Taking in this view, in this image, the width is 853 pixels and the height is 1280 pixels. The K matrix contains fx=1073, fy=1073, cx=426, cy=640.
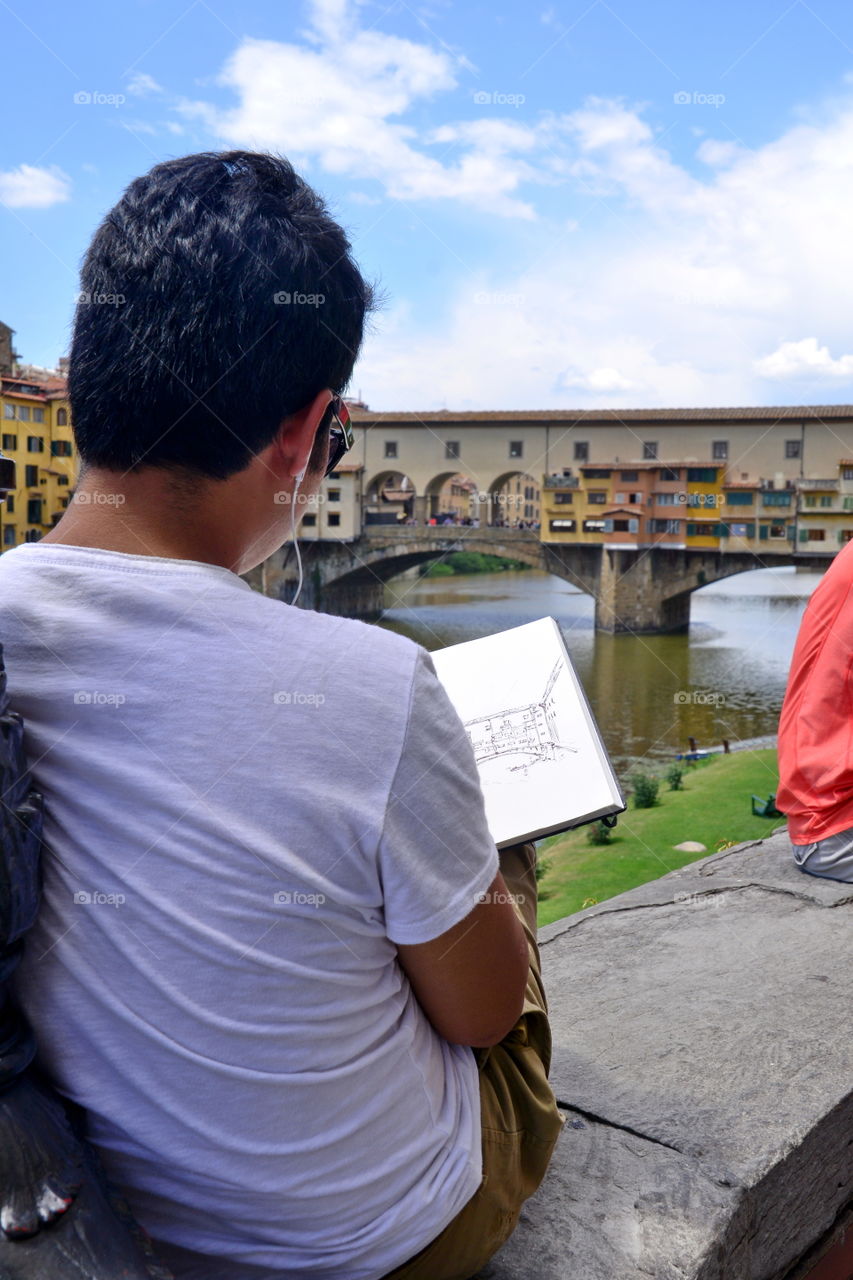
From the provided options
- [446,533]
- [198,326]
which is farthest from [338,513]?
[198,326]

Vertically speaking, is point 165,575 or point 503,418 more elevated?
point 503,418

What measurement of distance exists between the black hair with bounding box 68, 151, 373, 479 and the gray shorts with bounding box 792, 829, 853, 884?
5.49ft

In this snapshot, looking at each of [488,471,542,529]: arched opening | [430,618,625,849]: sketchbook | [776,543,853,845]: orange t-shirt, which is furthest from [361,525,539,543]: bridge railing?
[430,618,625,849]: sketchbook

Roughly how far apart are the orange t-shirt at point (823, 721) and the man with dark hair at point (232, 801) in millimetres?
1489

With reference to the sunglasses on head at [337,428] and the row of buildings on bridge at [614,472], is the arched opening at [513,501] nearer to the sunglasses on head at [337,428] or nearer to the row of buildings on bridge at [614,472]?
the row of buildings on bridge at [614,472]

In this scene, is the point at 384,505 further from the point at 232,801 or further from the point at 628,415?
the point at 232,801

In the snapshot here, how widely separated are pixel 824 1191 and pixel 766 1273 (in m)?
0.14

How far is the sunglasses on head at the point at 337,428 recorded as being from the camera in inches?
33.9

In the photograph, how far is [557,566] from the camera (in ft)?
79.2

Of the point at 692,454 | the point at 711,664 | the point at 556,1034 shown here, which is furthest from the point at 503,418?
the point at 556,1034

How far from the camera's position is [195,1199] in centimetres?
75

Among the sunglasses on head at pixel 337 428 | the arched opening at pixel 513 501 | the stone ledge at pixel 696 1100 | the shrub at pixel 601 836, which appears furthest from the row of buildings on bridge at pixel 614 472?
the sunglasses on head at pixel 337 428

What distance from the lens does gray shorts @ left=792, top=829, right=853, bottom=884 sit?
2.10m

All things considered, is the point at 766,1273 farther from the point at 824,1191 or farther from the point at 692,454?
the point at 692,454
